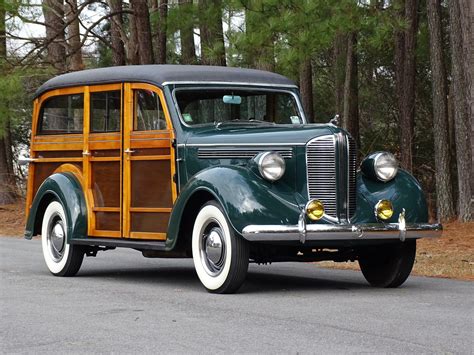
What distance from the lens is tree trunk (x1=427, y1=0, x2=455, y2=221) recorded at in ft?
69.0

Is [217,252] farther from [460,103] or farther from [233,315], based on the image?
[460,103]

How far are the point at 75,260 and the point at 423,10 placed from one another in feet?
60.1

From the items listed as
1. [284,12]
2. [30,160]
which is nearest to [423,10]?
[284,12]

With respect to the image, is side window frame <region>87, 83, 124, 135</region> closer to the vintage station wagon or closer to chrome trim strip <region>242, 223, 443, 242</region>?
the vintage station wagon

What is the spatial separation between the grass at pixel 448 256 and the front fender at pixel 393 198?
5.67ft

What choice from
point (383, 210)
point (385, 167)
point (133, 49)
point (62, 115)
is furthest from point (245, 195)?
point (133, 49)

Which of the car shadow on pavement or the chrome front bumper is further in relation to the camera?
the car shadow on pavement

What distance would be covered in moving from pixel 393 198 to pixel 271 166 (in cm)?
131

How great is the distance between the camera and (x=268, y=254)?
995 centimetres

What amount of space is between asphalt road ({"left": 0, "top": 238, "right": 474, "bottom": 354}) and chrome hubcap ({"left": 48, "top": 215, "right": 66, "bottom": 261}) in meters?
0.29

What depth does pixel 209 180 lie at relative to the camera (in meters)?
9.74

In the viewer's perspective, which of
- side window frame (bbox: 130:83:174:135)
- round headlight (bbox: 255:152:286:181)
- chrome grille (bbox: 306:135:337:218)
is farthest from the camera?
side window frame (bbox: 130:83:174:135)

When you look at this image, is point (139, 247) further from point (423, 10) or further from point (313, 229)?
point (423, 10)

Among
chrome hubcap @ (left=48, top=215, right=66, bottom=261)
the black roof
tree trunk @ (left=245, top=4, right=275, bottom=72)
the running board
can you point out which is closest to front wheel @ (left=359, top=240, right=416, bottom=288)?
the running board
